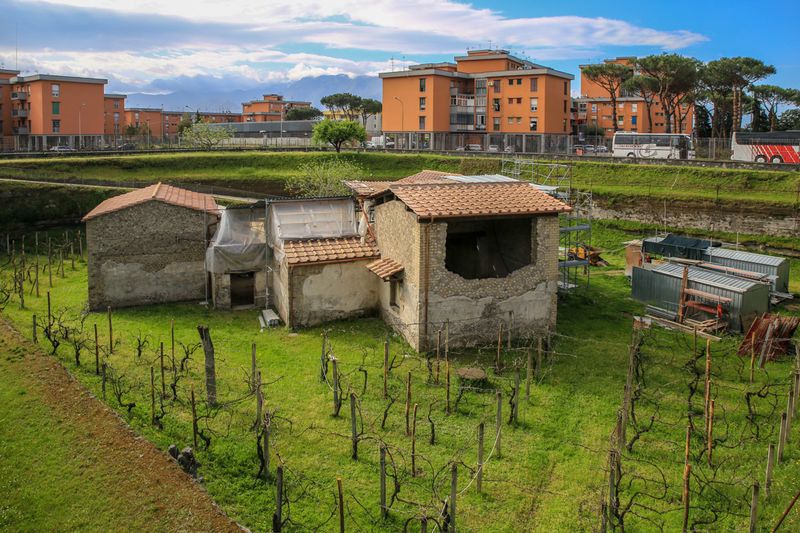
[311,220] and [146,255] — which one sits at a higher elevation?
[311,220]

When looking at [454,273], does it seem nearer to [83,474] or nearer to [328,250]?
[328,250]

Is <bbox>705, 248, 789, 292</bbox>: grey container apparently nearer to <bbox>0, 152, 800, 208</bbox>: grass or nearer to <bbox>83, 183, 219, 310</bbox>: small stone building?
<bbox>0, 152, 800, 208</bbox>: grass

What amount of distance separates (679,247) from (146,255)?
23147mm

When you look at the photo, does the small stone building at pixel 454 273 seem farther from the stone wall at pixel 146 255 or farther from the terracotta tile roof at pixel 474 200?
the stone wall at pixel 146 255

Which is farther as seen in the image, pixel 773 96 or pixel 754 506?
pixel 773 96

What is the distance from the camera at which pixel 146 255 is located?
2578 centimetres

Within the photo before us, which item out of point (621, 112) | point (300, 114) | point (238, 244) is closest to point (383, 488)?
point (238, 244)

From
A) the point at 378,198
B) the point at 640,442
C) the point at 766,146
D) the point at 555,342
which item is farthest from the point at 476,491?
the point at 766,146

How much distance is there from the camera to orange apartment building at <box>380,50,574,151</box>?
225 ft

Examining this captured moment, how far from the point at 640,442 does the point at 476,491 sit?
14.7 ft

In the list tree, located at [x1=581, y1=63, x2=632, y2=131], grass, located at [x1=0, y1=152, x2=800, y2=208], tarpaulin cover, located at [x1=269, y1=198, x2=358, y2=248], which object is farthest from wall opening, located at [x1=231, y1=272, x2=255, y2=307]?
tree, located at [x1=581, y1=63, x2=632, y2=131]

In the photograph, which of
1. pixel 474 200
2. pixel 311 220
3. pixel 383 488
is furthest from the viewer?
pixel 311 220

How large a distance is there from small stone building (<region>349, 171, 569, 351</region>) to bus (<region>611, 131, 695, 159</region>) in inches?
1411

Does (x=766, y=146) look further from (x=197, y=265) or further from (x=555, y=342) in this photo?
(x=197, y=265)
